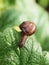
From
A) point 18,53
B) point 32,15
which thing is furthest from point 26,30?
point 32,15

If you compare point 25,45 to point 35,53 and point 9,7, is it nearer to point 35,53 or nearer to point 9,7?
point 35,53

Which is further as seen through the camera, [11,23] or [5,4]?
[5,4]

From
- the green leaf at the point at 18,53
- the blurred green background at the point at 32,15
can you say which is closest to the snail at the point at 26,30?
the green leaf at the point at 18,53

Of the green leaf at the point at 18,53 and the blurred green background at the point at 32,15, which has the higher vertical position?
the blurred green background at the point at 32,15

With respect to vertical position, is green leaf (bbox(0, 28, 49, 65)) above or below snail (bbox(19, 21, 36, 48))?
below

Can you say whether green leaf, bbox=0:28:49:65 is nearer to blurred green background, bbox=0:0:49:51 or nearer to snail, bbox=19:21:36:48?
snail, bbox=19:21:36:48

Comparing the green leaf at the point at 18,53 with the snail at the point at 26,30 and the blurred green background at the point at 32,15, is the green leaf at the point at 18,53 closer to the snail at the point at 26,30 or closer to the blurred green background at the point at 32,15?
the snail at the point at 26,30

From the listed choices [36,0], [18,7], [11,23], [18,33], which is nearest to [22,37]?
[18,33]

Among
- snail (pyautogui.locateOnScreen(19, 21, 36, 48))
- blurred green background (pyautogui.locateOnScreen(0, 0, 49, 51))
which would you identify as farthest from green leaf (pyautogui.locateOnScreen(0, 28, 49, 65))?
blurred green background (pyautogui.locateOnScreen(0, 0, 49, 51))

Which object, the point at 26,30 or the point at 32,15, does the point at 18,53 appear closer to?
the point at 26,30
